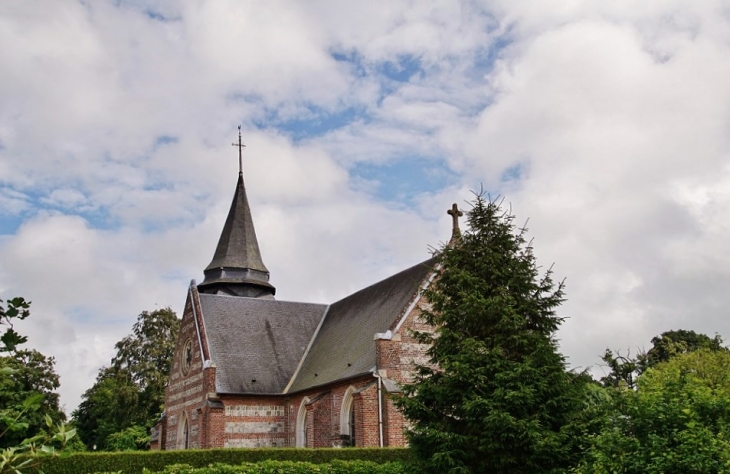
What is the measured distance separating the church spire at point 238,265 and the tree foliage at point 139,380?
1558 cm

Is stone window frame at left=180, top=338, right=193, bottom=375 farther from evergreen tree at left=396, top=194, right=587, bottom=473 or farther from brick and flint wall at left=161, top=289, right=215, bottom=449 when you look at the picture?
evergreen tree at left=396, top=194, right=587, bottom=473

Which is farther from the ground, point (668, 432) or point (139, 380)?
point (139, 380)

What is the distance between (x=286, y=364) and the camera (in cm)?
Answer: 3155

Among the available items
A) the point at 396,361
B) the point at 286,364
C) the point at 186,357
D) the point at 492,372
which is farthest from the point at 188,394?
the point at 492,372

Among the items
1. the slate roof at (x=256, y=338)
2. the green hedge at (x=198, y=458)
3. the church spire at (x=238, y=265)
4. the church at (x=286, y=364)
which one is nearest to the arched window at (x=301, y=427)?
the church at (x=286, y=364)

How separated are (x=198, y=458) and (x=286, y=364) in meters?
10.7

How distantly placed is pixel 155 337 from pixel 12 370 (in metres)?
51.3

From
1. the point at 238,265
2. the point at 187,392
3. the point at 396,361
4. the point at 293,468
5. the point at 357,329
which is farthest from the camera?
the point at 238,265

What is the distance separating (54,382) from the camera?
1956 inches

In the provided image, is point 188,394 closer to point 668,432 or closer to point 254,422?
point 254,422

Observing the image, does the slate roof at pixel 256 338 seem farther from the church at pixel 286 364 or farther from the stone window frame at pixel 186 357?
the stone window frame at pixel 186 357

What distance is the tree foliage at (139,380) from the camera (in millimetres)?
49688

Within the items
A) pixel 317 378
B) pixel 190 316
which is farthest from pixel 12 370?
pixel 190 316

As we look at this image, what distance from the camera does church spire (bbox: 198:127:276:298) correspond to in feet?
123
